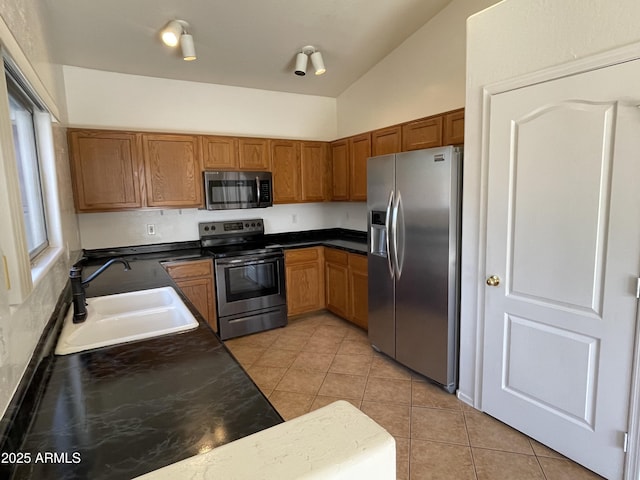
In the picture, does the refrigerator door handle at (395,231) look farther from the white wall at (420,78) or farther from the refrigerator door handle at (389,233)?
the white wall at (420,78)

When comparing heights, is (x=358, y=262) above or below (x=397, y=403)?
above

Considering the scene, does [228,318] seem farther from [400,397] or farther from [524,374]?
[524,374]

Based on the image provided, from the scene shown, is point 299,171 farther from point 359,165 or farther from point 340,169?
point 359,165

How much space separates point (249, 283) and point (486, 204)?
7.89 ft

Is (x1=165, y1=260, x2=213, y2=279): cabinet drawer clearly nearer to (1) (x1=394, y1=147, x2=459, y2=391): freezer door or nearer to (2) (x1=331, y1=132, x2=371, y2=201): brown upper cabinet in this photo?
(2) (x1=331, y1=132, x2=371, y2=201): brown upper cabinet

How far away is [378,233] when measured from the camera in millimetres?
3004

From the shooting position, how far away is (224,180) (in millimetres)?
3602

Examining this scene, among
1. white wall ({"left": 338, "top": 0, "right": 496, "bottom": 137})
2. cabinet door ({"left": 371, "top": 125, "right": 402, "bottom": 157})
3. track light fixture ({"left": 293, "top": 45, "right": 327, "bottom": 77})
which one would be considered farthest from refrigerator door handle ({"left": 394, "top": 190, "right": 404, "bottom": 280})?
track light fixture ({"left": 293, "top": 45, "right": 327, "bottom": 77})

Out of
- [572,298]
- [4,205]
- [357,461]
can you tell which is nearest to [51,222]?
[4,205]

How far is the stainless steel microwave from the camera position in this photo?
3541mm

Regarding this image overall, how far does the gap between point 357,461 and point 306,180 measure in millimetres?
3837

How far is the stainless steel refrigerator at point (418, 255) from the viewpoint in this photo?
2389 mm

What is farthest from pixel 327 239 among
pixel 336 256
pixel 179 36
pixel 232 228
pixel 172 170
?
pixel 179 36

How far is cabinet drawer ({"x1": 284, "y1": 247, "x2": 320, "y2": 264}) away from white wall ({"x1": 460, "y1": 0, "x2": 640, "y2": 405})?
76.9 inches
